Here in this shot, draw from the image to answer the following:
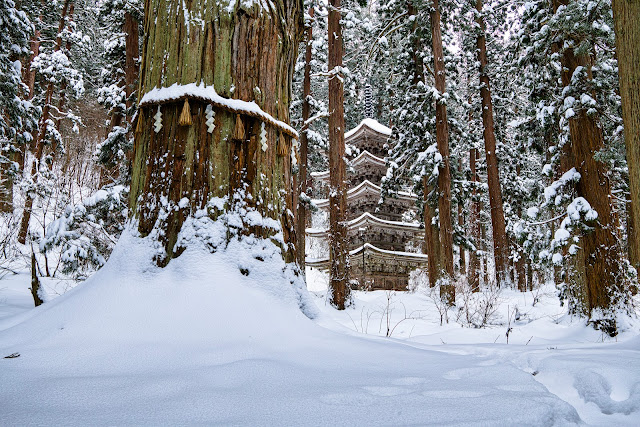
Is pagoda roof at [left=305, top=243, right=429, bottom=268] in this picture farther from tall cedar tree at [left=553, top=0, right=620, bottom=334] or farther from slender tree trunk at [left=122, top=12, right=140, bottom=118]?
tall cedar tree at [left=553, top=0, right=620, bottom=334]

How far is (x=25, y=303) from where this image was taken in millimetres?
4340

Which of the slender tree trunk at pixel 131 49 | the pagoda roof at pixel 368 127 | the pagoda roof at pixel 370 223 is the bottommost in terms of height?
the pagoda roof at pixel 370 223

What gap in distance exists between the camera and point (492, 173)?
55.7 feet

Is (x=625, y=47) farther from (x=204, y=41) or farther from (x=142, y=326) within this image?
(x=142, y=326)

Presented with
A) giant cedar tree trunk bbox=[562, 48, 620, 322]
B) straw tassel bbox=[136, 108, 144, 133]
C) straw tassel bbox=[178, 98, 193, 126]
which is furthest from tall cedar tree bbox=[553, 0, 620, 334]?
straw tassel bbox=[136, 108, 144, 133]

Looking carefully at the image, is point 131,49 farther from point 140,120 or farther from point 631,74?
point 631,74

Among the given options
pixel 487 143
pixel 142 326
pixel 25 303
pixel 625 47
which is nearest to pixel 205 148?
pixel 142 326

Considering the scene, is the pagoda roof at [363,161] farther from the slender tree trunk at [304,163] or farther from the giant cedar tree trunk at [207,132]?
the giant cedar tree trunk at [207,132]

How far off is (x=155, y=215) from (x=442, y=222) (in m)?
10.4

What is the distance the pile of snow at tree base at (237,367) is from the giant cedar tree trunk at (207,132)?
0.95 ft

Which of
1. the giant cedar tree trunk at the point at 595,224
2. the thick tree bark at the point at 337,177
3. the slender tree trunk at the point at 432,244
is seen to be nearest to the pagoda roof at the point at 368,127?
the slender tree trunk at the point at 432,244

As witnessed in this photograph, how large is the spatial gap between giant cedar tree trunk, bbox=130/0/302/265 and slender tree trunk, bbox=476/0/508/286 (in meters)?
15.1

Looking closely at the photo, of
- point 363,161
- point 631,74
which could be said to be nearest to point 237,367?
point 631,74

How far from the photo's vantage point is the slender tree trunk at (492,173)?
16359 mm
